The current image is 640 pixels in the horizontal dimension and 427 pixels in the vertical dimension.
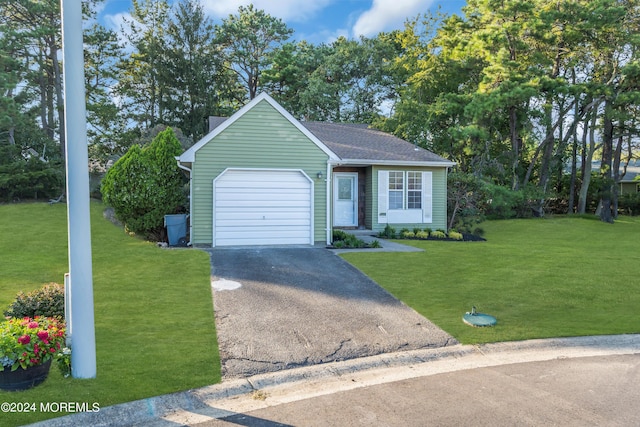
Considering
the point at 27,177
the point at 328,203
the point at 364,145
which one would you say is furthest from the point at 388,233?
the point at 27,177

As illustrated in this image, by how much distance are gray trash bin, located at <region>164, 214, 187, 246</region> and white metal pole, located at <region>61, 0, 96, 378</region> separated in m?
9.03

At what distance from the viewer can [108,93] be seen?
30250mm

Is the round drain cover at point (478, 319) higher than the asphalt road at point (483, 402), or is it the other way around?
the round drain cover at point (478, 319)

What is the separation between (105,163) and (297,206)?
19.5m

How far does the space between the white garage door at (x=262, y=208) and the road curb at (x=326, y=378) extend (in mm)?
7824

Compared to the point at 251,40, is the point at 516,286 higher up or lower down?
lower down

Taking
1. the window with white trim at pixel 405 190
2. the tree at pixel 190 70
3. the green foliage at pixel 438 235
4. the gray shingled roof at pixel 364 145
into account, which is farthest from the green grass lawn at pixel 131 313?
the tree at pixel 190 70

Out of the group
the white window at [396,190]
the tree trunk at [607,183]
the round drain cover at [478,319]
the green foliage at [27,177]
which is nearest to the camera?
the round drain cover at [478,319]

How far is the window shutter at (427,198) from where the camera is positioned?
17.3 metres

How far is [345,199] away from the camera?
17.3 meters

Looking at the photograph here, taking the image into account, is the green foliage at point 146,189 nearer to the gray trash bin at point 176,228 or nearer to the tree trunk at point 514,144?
the gray trash bin at point 176,228

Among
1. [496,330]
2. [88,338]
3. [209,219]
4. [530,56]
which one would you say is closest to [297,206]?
[209,219]

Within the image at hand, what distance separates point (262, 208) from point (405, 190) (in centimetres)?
663

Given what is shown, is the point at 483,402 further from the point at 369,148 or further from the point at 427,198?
the point at 369,148
